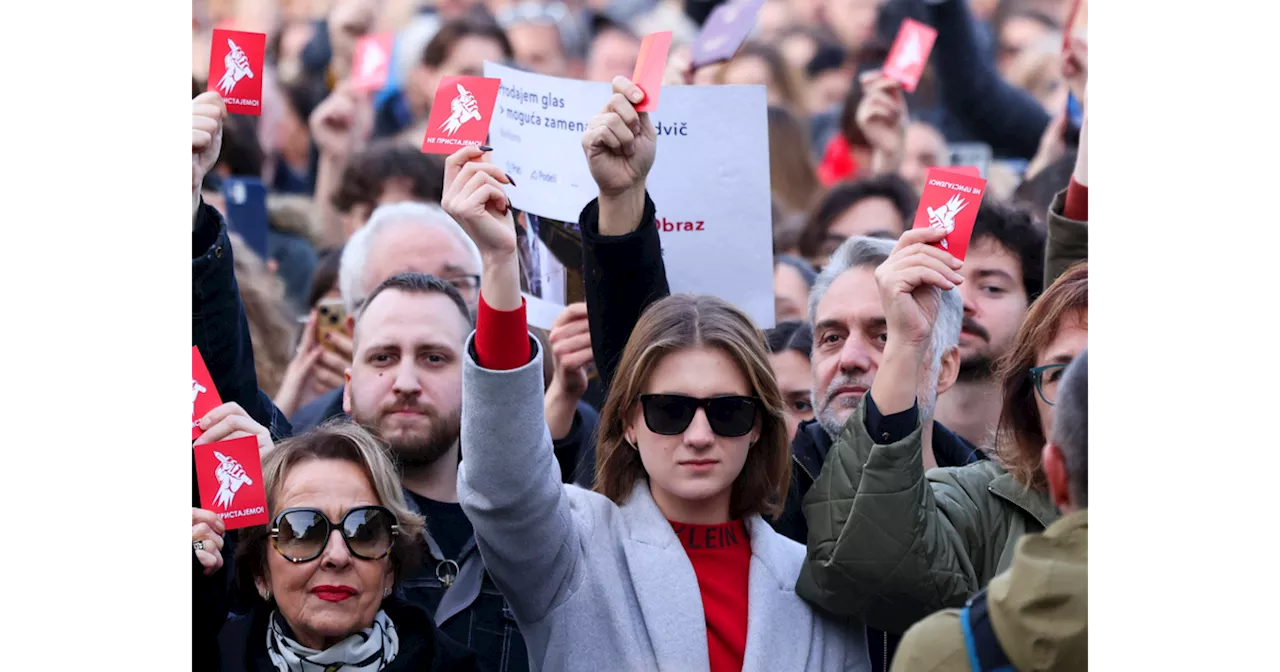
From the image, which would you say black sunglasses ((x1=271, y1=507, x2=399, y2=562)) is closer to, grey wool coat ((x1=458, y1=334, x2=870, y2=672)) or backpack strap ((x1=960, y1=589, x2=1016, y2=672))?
grey wool coat ((x1=458, y1=334, x2=870, y2=672))

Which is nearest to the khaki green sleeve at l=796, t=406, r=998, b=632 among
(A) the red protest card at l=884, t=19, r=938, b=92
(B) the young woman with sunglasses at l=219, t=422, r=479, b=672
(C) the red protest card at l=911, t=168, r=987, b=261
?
(C) the red protest card at l=911, t=168, r=987, b=261

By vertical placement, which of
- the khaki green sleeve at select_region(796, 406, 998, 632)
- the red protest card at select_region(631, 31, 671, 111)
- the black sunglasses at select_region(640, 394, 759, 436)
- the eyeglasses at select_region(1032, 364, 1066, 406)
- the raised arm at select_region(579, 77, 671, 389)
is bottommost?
the khaki green sleeve at select_region(796, 406, 998, 632)

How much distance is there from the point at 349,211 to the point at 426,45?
2.52 meters

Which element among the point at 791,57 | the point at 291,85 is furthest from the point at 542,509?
the point at 791,57

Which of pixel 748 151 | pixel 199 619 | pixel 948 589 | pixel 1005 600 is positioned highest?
pixel 748 151

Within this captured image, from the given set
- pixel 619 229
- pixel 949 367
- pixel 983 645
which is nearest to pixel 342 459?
pixel 619 229

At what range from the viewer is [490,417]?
302 cm

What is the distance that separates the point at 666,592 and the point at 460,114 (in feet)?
3.51

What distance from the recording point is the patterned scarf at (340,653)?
3.22 meters

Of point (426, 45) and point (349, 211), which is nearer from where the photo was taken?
point (349, 211)

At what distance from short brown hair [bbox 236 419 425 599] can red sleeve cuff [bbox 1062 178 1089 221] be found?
1702mm

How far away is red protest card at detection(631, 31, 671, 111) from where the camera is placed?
354 centimetres

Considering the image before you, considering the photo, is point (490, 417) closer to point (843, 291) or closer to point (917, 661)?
point (917, 661)

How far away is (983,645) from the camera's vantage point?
2365 millimetres
